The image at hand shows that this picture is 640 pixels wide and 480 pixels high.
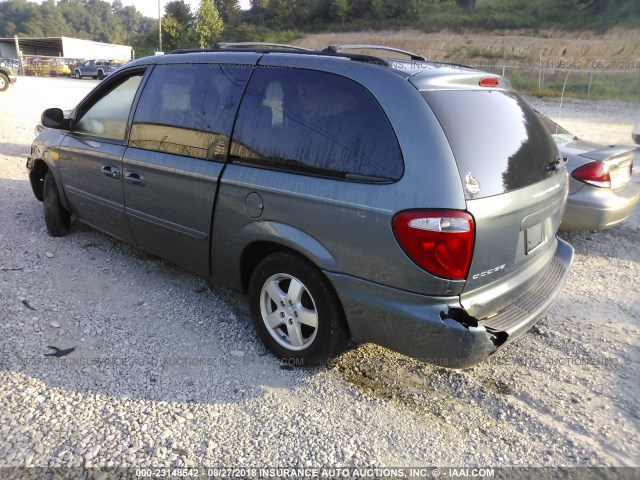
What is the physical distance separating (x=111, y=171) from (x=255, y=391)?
2.25m

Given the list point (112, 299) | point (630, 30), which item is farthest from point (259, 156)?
point (630, 30)

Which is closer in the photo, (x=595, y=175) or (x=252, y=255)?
(x=252, y=255)

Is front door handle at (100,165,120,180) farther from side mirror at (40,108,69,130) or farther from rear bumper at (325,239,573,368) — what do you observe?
rear bumper at (325,239,573,368)

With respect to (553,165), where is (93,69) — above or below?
above

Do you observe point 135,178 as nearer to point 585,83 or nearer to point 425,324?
point 425,324

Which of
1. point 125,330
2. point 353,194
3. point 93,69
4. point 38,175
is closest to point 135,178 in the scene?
point 125,330

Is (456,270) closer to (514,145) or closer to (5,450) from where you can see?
(514,145)

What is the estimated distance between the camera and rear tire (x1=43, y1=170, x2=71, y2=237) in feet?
16.0

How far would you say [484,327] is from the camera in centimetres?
241

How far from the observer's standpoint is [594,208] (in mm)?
4770

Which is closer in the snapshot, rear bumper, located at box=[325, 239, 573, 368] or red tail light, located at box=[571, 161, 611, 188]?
rear bumper, located at box=[325, 239, 573, 368]

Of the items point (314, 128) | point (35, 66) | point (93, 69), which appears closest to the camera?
point (314, 128)

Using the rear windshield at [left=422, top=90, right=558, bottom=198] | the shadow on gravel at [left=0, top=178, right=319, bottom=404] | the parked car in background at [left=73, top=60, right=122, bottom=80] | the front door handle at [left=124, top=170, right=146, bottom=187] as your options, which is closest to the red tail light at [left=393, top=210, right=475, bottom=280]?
the rear windshield at [left=422, top=90, right=558, bottom=198]

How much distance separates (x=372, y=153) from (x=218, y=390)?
1635 millimetres
